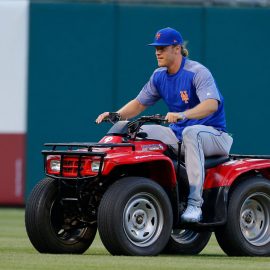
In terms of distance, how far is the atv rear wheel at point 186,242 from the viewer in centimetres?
1127

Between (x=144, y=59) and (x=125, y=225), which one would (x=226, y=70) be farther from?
(x=125, y=225)

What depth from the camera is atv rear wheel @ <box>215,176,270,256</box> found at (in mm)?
10625

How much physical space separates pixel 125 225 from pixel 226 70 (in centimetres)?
1077

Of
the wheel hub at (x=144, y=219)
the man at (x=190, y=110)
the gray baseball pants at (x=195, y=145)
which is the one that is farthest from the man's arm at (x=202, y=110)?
the wheel hub at (x=144, y=219)

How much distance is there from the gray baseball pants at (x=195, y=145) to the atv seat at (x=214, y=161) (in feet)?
0.17

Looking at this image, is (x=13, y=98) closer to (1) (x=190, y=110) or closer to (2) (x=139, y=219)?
(1) (x=190, y=110)

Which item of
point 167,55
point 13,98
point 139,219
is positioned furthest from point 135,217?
point 13,98

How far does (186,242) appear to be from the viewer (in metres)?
11.4

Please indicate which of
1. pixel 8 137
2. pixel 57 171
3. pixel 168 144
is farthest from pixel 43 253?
pixel 8 137

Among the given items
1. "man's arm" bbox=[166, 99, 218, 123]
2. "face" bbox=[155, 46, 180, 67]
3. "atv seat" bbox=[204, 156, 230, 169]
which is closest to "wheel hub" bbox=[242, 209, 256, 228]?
"atv seat" bbox=[204, 156, 230, 169]

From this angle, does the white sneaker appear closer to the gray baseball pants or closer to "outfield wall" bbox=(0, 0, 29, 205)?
the gray baseball pants

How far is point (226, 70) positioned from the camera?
20.4m

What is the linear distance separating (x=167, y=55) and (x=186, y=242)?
1876mm

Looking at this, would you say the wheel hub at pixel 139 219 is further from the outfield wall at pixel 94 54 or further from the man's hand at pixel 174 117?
the outfield wall at pixel 94 54
